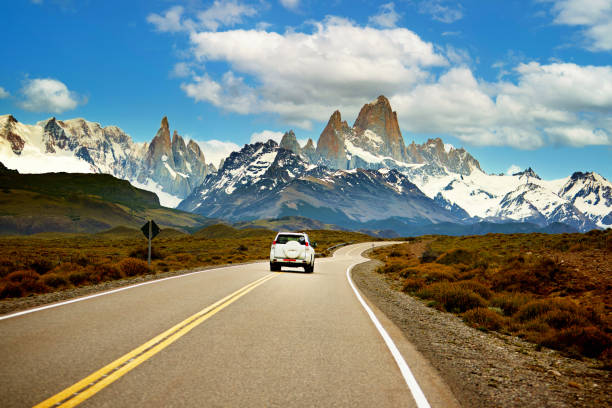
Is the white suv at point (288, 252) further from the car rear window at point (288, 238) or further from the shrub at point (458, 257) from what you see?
the shrub at point (458, 257)

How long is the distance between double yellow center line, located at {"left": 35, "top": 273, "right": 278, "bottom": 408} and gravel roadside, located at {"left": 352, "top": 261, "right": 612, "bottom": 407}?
4.17m

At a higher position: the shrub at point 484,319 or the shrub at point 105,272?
the shrub at point 105,272

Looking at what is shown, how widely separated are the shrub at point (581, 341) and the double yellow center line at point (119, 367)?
7.23 metres

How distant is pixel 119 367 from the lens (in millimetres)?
6449

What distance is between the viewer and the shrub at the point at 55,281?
17547mm

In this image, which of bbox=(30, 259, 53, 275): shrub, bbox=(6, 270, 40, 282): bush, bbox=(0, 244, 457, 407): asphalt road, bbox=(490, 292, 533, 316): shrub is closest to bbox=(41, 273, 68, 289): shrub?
bbox=(6, 270, 40, 282): bush

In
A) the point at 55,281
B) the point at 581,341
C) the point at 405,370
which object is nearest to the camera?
the point at 405,370

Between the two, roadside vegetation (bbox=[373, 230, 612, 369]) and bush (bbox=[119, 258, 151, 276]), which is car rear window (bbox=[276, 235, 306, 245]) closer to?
roadside vegetation (bbox=[373, 230, 612, 369])

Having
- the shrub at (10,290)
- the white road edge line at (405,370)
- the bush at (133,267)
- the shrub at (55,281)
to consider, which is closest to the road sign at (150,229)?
the bush at (133,267)

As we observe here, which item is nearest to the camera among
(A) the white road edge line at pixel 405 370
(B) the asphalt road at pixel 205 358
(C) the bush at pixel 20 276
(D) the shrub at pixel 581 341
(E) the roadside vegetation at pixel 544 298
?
(B) the asphalt road at pixel 205 358

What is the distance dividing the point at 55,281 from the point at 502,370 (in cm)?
1586

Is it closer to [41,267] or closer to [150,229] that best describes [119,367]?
[41,267]

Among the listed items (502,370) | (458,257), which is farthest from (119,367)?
(458,257)

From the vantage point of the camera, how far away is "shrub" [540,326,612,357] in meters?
9.31
